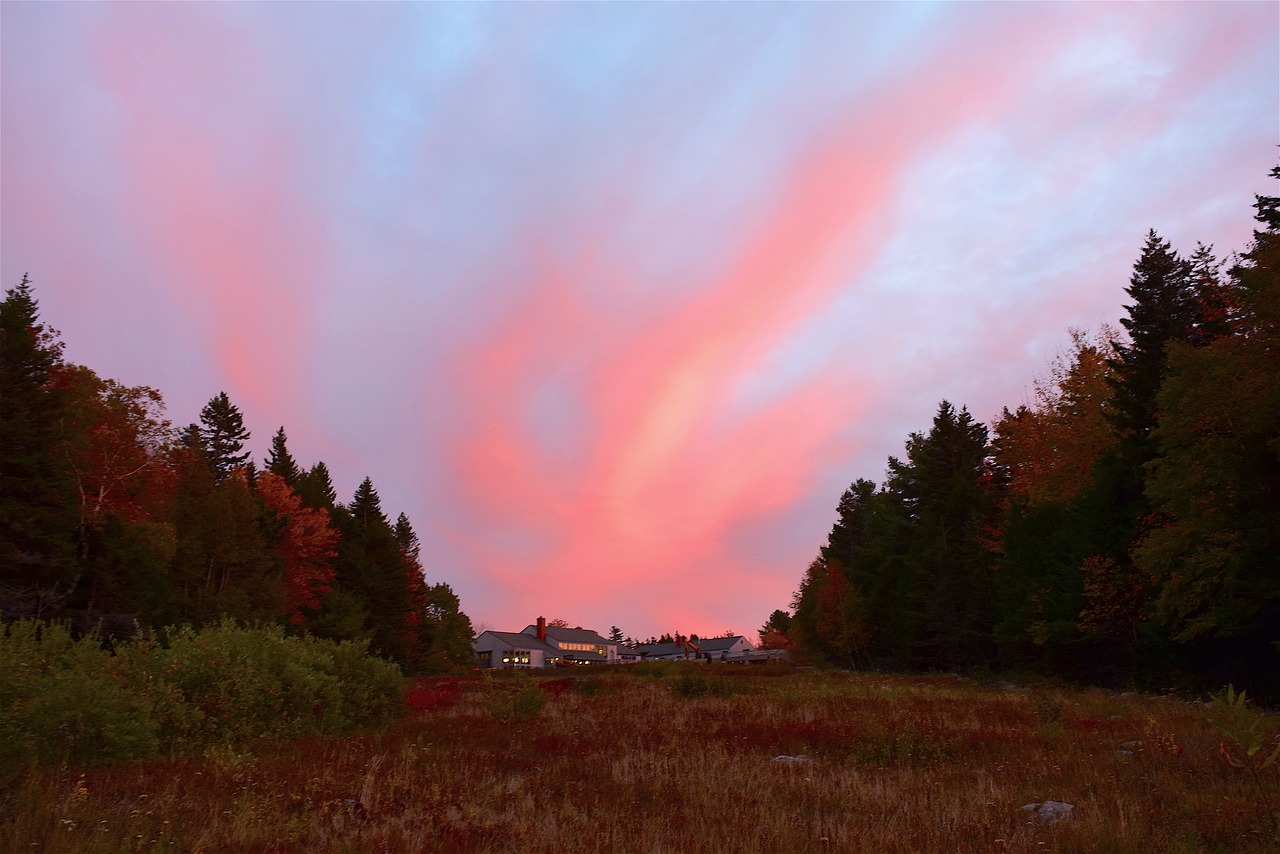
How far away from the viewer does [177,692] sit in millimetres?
12875

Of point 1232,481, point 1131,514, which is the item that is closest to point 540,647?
point 1131,514

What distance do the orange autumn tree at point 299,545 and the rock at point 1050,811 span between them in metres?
53.3

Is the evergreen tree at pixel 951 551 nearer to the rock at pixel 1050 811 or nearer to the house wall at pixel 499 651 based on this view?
the rock at pixel 1050 811

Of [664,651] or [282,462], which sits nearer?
[282,462]

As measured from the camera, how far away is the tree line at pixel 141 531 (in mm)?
29656

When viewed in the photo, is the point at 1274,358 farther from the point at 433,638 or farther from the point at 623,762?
the point at 433,638

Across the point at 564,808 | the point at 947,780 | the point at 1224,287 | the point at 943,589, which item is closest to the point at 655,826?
the point at 564,808

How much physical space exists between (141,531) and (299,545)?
19.6 metres

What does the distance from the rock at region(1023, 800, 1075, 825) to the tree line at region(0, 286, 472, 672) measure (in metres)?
15.2

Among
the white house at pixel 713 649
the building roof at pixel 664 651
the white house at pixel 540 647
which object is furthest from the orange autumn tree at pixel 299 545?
the building roof at pixel 664 651

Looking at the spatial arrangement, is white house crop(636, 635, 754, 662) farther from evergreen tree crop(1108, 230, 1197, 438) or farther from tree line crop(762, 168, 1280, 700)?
evergreen tree crop(1108, 230, 1197, 438)

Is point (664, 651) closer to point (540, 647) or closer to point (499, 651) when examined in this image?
point (540, 647)

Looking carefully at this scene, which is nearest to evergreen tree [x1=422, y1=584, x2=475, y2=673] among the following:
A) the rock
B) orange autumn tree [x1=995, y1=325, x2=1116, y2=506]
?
orange autumn tree [x1=995, y1=325, x2=1116, y2=506]

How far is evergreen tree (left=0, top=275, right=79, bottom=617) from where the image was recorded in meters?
28.7
